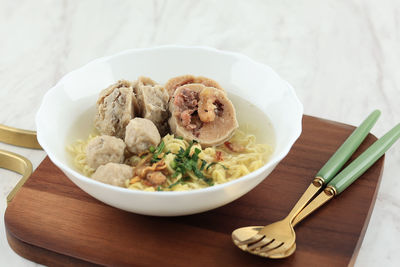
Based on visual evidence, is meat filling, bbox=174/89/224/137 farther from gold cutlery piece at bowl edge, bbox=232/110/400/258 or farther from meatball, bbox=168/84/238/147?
gold cutlery piece at bowl edge, bbox=232/110/400/258

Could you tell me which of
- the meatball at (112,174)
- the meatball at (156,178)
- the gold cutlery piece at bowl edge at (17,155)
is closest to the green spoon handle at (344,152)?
the meatball at (156,178)

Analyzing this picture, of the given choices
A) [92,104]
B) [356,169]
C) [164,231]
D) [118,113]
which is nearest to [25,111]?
[92,104]

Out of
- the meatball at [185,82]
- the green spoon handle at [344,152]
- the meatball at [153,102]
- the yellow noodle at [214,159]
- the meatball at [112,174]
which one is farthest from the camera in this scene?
the meatball at [185,82]

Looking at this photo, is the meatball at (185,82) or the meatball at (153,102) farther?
the meatball at (185,82)

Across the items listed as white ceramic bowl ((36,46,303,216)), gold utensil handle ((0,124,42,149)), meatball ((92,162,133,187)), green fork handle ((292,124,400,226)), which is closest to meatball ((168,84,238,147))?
white ceramic bowl ((36,46,303,216))

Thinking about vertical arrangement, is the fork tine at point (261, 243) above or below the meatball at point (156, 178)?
below

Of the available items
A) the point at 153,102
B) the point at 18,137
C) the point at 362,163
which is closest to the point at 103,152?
the point at 153,102

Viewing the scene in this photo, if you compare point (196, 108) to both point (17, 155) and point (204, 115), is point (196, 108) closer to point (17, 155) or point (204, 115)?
point (204, 115)

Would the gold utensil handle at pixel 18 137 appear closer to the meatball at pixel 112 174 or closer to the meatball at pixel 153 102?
the meatball at pixel 153 102
